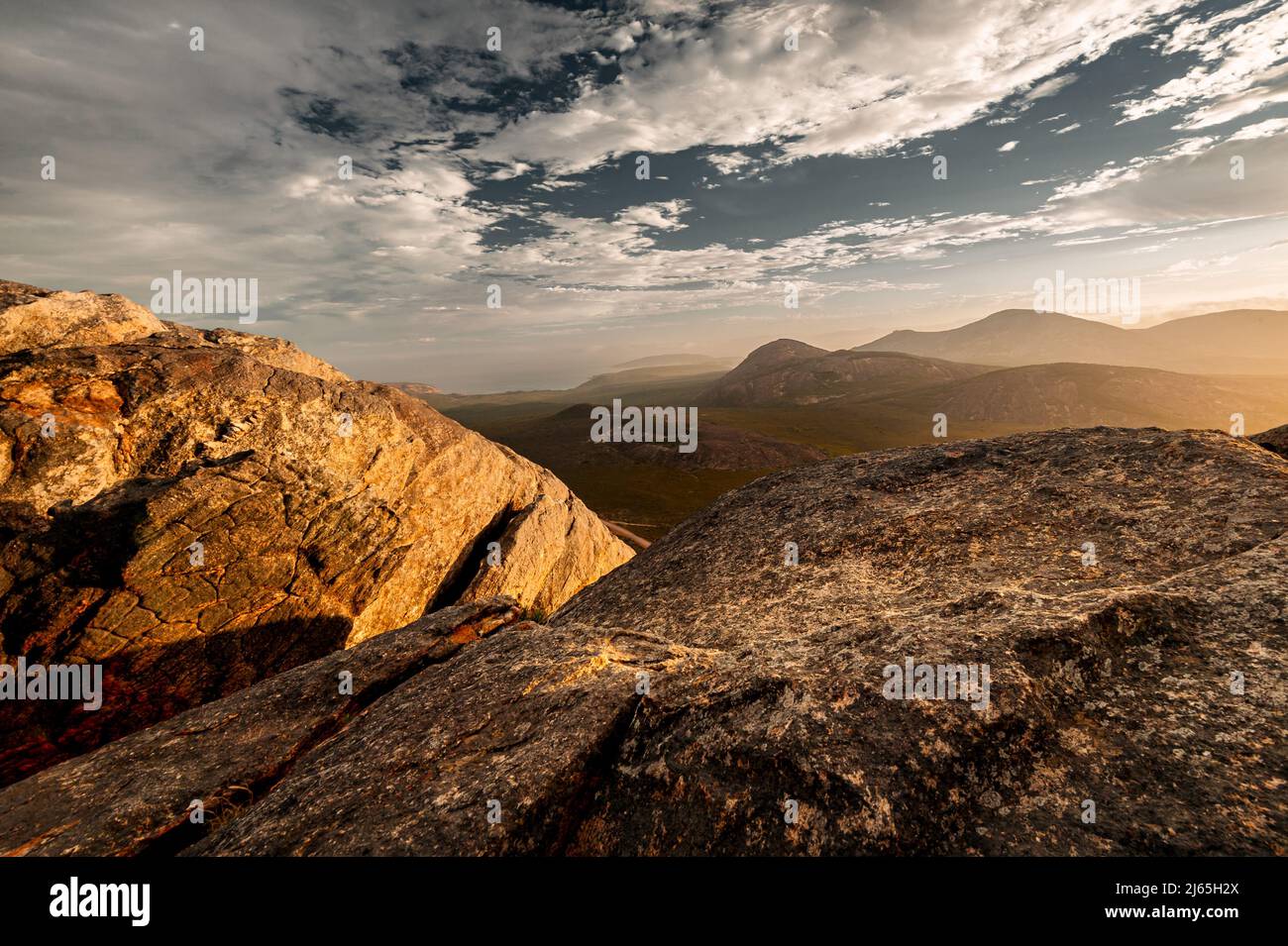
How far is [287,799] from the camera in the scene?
1064 cm

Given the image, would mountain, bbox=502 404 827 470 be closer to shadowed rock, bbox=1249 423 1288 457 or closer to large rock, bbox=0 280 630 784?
large rock, bbox=0 280 630 784

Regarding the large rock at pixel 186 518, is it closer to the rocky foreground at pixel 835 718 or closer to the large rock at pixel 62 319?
the large rock at pixel 62 319

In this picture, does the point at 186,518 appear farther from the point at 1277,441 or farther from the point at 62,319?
the point at 1277,441


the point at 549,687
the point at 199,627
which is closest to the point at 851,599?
the point at 549,687

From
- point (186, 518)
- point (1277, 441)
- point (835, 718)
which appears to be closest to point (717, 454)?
point (1277, 441)

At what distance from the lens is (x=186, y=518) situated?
74.5 ft

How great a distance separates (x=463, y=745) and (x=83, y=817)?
8.84 meters

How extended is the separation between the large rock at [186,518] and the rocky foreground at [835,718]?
8339 millimetres

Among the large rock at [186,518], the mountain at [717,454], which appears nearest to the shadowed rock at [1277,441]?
Answer: the large rock at [186,518]

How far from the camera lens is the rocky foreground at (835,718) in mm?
8336

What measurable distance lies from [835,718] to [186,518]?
26890 mm

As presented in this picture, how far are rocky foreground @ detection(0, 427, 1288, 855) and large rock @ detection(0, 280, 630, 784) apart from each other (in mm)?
8339

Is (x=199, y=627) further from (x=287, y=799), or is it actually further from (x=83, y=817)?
(x=287, y=799)

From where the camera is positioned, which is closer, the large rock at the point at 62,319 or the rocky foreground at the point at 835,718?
the rocky foreground at the point at 835,718
